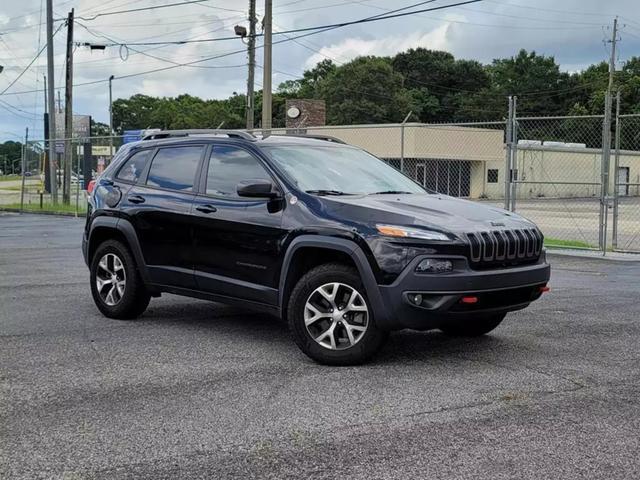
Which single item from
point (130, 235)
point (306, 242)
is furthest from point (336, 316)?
point (130, 235)

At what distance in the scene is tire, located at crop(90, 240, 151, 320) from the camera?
23.8 feet

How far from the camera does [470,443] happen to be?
4.07m

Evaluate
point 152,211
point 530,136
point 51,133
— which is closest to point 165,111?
point 530,136

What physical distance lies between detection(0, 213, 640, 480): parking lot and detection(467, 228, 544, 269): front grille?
0.80 metres

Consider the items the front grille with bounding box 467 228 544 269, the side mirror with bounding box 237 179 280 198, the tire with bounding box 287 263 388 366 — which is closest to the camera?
the front grille with bounding box 467 228 544 269

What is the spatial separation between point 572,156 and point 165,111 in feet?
234

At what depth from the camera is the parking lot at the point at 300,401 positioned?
3822mm

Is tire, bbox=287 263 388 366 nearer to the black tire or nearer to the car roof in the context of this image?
the black tire

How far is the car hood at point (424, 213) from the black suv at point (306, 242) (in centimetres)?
1

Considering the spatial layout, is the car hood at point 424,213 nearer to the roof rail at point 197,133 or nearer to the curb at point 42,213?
the roof rail at point 197,133

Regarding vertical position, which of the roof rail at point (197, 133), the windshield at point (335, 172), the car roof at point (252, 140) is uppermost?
the roof rail at point (197, 133)

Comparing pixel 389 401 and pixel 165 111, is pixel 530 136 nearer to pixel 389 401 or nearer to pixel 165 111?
pixel 165 111

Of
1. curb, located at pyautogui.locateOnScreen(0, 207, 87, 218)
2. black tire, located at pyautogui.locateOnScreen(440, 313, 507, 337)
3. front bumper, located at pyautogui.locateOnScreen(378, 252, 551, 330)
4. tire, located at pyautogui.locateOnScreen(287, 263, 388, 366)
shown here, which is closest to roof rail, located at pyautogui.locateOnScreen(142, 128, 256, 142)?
tire, located at pyautogui.locateOnScreen(287, 263, 388, 366)

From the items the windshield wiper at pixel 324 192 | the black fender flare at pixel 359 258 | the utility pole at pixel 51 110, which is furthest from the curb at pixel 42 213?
the black fender flare at pixel 359 258
